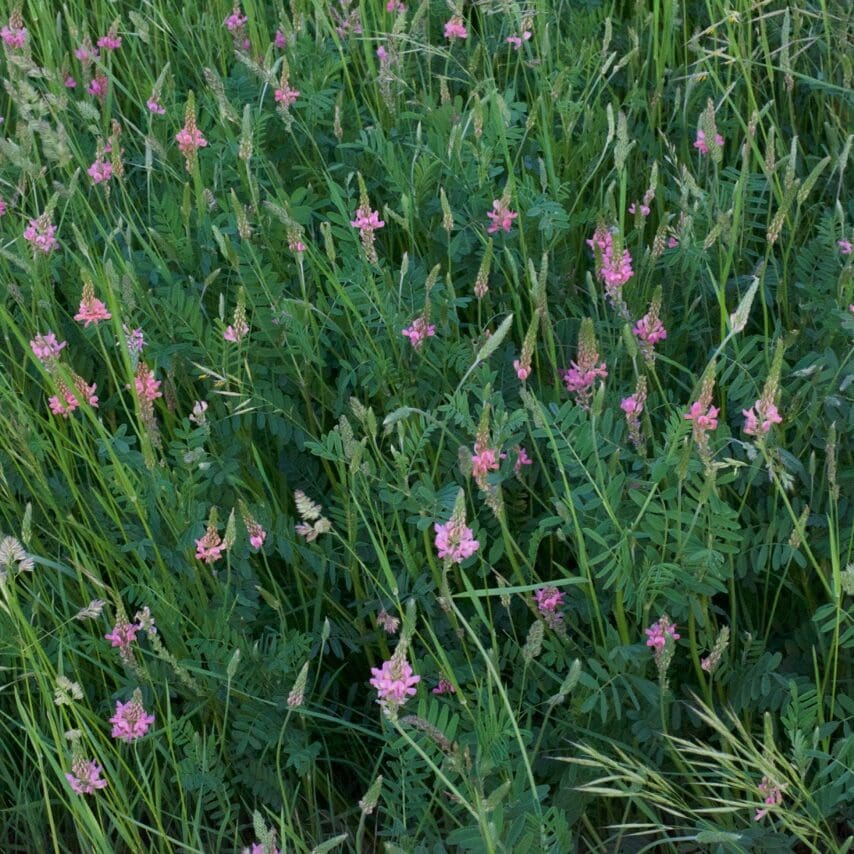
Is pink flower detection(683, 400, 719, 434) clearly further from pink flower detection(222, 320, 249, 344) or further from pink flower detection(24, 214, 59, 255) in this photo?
pink flower detection(24, 214, 59, 255)

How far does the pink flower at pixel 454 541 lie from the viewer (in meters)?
1.32

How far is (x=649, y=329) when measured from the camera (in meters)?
1.65

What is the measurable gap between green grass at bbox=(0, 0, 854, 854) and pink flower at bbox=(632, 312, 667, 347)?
7 centimetres

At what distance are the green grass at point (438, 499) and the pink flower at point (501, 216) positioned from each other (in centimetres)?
4

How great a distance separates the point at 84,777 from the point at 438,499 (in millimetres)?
573

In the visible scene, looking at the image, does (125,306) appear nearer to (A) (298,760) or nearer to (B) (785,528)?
(A) (298,760)

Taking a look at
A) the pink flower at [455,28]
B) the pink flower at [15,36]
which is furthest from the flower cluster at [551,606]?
→ the pink flower at [15,36]

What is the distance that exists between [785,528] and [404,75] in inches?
48.3

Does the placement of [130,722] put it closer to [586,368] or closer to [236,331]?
[236,331]

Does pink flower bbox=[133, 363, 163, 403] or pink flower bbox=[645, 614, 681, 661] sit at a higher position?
pink flower bbox=[133, 363, 163, 403]

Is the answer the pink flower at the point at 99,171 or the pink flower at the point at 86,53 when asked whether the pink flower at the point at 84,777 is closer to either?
the pink flower at the point at 99,171

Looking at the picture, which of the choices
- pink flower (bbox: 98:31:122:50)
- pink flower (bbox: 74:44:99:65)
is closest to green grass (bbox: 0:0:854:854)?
pink flower (bbox: 74:44:99:65)

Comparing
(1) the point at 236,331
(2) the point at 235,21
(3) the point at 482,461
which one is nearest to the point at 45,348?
(1) the point at 236,331

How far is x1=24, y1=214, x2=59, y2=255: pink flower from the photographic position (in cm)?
181
